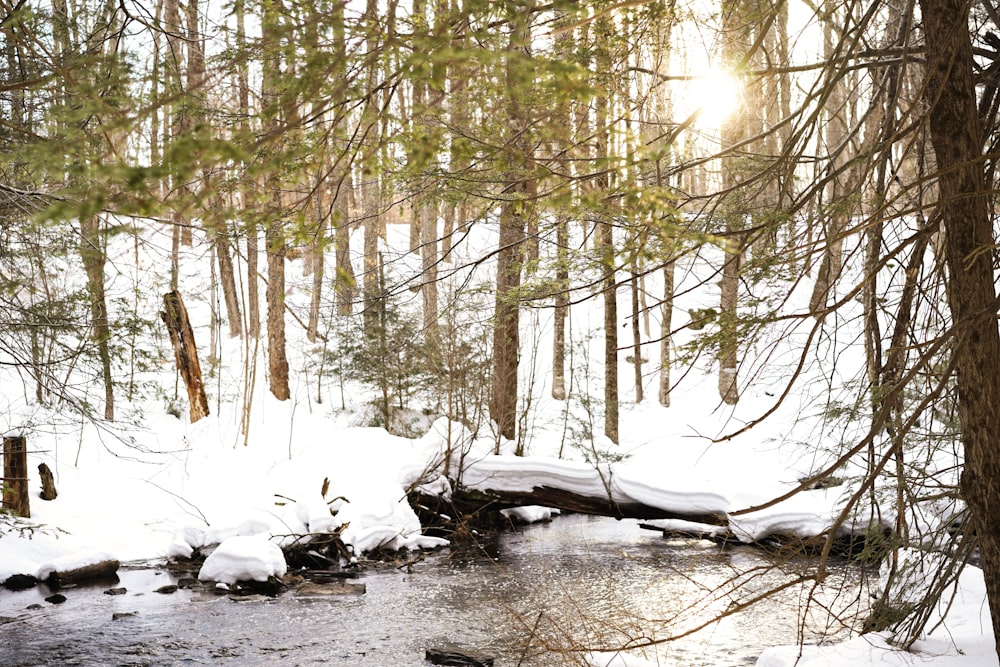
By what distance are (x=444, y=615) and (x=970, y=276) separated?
506 centimetres

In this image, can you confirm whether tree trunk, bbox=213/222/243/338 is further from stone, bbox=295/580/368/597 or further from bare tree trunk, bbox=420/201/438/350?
stone, bbox=295/580/368/597

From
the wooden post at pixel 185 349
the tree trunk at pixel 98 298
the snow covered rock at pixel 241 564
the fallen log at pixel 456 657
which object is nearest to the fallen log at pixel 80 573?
the snow covered rock at pixel 241 564

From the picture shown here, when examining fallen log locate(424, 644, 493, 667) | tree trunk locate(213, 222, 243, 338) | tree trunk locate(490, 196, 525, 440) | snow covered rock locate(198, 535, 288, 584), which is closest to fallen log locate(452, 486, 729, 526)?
tree trunk locate(490, 196, 525, 440)

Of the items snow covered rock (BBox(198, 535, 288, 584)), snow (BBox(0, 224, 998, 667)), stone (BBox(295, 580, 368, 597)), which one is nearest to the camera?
stone (BBox(295, 580, 368, 597))

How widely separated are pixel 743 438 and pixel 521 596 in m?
9.18

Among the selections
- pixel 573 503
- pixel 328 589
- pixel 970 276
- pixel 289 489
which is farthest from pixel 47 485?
pixel 970 276

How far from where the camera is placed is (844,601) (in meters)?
6.86

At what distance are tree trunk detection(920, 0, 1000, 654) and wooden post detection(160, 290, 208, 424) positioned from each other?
1172cm

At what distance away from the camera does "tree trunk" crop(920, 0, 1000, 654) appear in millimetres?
3385

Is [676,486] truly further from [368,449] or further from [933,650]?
[933,650]

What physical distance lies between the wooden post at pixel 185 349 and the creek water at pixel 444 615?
526 cm

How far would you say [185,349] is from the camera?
13.6 meters

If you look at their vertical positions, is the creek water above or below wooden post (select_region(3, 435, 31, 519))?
below

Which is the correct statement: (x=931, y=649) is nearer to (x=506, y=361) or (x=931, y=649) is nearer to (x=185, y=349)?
(x=506, y=361)
